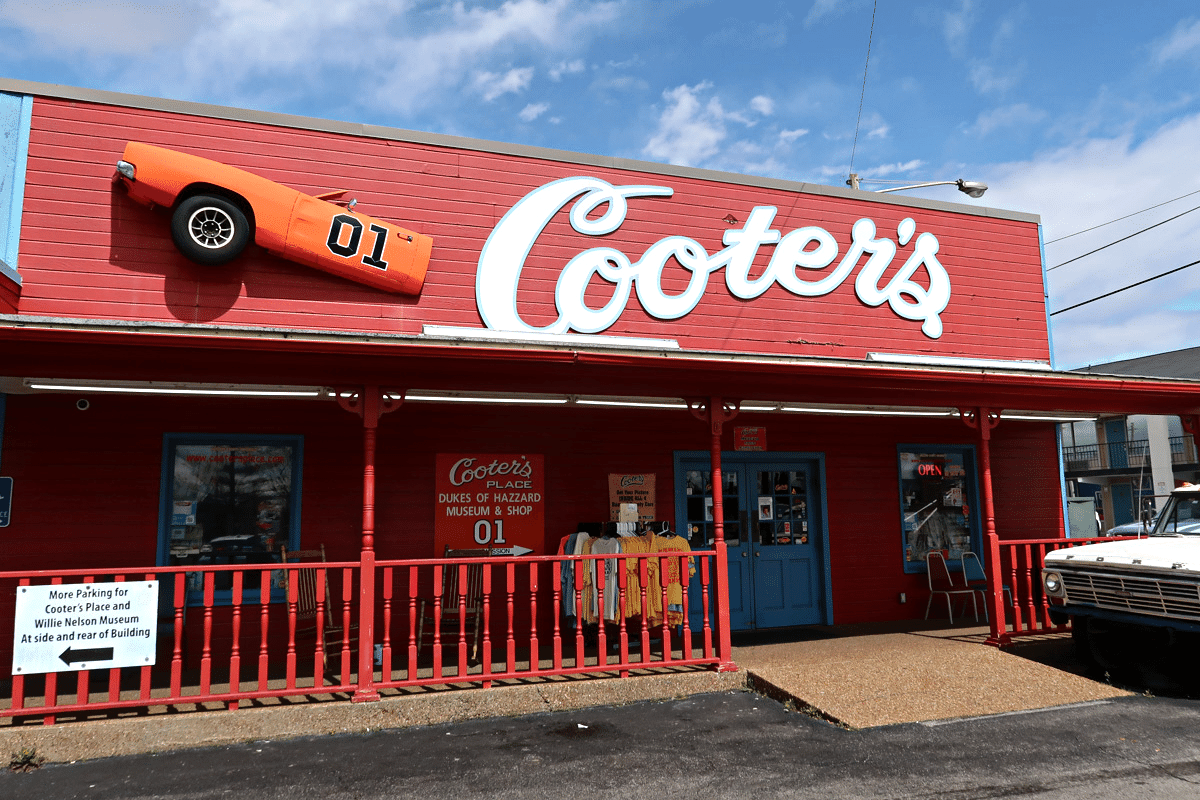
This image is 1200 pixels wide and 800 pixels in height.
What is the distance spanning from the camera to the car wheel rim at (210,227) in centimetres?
775

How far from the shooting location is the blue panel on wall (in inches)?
291

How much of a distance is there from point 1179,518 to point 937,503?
299cm

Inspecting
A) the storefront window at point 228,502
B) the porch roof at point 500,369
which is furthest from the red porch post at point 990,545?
the storefront window at point 228,502

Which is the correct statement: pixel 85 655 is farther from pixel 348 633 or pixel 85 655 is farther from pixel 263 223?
pixel 263 223

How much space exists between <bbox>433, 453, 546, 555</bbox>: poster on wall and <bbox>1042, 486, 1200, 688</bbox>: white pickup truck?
16.6 feet

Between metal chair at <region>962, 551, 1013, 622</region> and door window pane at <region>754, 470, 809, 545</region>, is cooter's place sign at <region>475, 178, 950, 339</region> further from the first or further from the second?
metal chair at <region>962, 551, 1013, 622</region>

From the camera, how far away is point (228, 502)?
301 inches

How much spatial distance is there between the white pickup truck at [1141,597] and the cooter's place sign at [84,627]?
7.58 metres

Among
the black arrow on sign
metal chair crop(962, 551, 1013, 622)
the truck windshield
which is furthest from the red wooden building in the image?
the black arrow on sign

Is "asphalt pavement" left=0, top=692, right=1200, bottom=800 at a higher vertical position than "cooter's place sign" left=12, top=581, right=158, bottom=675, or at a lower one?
lower

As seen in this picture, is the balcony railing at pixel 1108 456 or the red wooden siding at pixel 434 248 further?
the balcony railing at pixel 1108 456

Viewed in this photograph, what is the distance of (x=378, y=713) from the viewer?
588 centimetres

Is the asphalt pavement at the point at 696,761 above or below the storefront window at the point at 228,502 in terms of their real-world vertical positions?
below

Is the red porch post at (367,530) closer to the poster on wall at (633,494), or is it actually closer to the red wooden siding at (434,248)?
the red wooden siding at (434,248)
